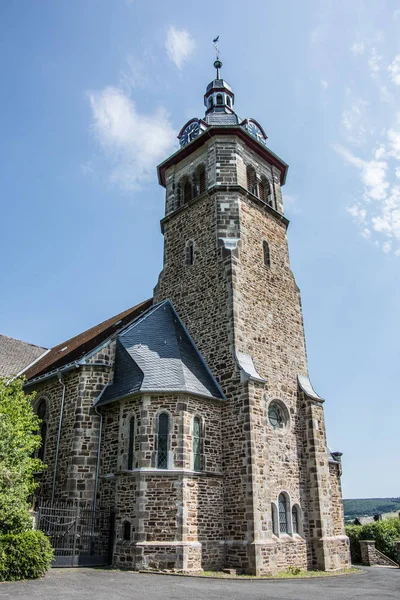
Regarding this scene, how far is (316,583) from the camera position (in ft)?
44.2

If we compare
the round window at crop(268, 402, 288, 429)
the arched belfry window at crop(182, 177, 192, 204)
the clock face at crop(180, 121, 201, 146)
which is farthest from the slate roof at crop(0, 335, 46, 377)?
the clock face at crop(180, 121, 201, 146)

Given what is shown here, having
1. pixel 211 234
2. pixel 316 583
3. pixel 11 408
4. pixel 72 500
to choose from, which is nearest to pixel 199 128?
pixel 211 234

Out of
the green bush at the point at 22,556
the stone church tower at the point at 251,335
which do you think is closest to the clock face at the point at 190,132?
the stone church tower at the point at 251,335

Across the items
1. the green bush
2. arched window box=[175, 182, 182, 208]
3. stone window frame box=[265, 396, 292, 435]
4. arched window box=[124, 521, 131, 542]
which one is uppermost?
arched window box=[175, 182, 182, 208]

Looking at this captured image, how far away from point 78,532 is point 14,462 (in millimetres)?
3384

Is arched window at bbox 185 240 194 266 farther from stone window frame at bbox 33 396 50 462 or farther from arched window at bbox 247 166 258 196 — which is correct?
stone window frame at bbox 33 396 50 462

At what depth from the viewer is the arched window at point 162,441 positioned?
1494 centimetres

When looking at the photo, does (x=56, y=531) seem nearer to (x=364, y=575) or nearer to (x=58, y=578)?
(x=58, y=578)

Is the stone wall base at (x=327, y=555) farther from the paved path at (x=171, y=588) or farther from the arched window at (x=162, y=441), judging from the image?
the arched window at (x=162, y=441)

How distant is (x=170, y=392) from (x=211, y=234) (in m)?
7.98

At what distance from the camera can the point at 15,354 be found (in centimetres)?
2780

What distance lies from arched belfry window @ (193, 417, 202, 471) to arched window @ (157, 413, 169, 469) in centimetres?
103

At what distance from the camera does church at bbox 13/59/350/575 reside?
1462 cm

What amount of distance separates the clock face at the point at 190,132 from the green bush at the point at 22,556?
19296 mm
